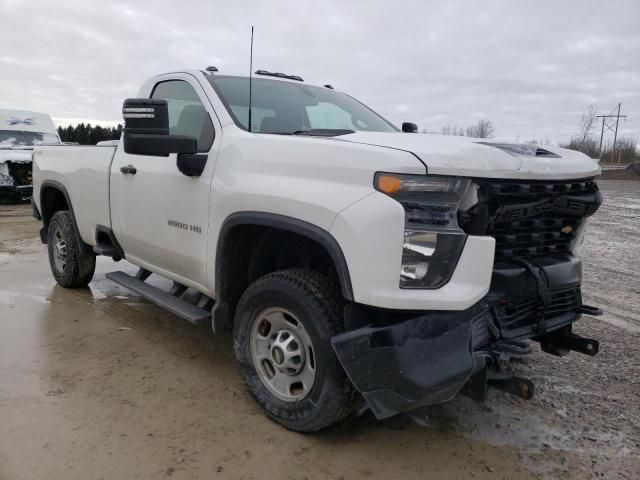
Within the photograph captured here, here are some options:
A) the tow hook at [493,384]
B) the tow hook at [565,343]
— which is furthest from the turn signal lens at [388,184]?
the tow hook at [565,343]

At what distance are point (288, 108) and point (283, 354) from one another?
1.77m

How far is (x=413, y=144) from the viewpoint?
242 centimetres

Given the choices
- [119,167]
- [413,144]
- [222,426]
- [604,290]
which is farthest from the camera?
[604,290]

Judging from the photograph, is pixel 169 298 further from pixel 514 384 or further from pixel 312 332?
pixel 514 384

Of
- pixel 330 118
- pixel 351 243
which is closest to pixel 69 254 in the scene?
pixel 330 118

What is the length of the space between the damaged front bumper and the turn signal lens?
0.56m

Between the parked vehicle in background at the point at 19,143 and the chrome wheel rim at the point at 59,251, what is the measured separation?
281 inches

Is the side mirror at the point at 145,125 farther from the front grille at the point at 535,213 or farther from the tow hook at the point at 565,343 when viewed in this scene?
the tow hook at the point at 565,343

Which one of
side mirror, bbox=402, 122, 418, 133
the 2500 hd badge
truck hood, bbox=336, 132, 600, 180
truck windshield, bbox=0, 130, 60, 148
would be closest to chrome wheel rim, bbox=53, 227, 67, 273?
the 2500 hd badge

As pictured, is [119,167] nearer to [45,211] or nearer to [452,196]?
[45,211]

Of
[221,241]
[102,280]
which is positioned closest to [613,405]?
[221,241]

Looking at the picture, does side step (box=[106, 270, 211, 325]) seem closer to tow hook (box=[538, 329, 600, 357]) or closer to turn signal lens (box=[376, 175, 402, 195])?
turn signal lens (box=[376, 175, 402, 195])

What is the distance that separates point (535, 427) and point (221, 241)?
6.80 feet

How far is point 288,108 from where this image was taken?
3652mm
